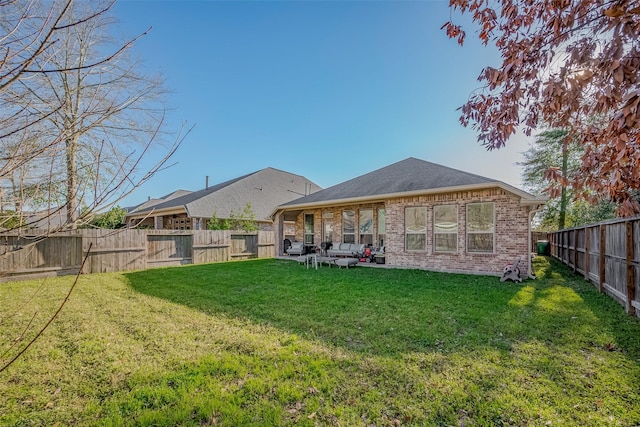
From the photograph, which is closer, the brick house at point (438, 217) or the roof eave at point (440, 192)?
the roof eave at point (440, 192)

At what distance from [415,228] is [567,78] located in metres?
9.33

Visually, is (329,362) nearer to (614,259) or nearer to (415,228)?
(614,259)

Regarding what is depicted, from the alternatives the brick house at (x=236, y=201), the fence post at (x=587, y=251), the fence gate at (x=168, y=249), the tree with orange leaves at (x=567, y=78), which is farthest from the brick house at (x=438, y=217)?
the tree with orange leaves at (x=567, y=78)

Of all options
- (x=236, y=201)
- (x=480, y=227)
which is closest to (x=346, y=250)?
(x=480, y=227)

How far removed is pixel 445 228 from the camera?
10.8m

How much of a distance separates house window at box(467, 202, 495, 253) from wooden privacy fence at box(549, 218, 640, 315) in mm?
2564

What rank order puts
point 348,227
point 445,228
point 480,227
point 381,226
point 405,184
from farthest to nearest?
point 348,227 < point 381,226 < point 405,184 < point 445,228 < point 480,227

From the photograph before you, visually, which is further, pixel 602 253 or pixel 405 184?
pixel 405 184

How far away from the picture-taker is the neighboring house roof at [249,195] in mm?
18797

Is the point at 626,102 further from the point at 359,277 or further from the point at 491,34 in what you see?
the point at 359,277

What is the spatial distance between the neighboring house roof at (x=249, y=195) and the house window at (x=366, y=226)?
532 centimetres

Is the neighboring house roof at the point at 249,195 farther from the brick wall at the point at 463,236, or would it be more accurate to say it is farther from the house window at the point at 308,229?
the brick wall at the point at 463,236

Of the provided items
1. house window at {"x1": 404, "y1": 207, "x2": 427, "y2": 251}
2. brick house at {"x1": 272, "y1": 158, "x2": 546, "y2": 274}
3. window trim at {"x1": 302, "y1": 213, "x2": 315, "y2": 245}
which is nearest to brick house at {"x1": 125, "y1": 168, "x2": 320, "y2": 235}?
window trim at {"x1": 302, "y1": 213, "x2": 315, "y2": 245}

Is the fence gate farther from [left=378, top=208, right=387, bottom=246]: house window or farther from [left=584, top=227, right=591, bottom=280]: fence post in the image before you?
[left=584, top=227, right=591, bottom=280]: fence post
